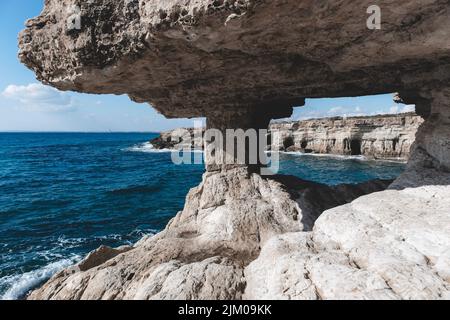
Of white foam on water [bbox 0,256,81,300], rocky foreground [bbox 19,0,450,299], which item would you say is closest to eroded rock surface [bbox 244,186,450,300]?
rocky foreground [bbox 19,0,450,299]

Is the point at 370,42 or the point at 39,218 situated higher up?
the point at 370,42

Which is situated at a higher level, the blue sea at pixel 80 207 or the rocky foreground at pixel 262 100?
the rocky foreground at pixel 262 100

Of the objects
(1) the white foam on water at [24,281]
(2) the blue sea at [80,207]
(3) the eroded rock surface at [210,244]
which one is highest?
(3) the eroded rock surface at [210,244]

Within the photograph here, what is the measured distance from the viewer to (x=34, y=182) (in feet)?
135

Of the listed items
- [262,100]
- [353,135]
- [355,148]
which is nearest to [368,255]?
[262,100]

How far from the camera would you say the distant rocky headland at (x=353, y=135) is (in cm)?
5241

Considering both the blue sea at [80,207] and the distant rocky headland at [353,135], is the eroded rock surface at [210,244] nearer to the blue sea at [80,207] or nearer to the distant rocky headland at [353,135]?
the blue sea at [80,207]

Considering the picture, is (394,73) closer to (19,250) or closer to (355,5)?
(355,5)

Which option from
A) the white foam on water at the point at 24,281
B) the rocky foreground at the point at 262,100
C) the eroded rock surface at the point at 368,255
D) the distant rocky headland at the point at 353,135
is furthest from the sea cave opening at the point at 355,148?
the white foam on water at the point at 24,281

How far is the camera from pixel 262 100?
14172mm

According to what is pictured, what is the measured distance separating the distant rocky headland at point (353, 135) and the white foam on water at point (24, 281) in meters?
43.6
